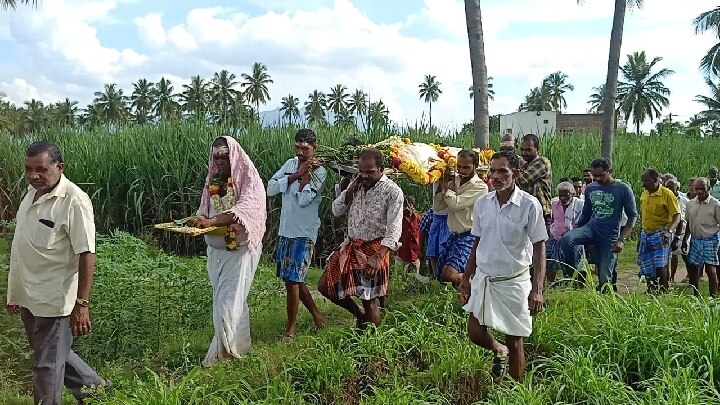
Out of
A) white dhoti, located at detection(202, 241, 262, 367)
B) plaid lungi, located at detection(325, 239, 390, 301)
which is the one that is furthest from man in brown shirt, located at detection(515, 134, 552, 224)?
white dhoti, located at detection(202, 241, 262, 367)

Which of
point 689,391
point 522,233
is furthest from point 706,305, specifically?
point 522,233

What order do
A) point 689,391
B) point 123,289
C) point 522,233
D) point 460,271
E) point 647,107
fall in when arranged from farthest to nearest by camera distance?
point 647,107 → point 460,271 → point 123,289 → point 522,233 → point 689,391

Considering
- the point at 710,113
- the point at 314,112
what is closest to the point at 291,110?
the point at 314,112

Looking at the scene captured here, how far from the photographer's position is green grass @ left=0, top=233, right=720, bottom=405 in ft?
13.1

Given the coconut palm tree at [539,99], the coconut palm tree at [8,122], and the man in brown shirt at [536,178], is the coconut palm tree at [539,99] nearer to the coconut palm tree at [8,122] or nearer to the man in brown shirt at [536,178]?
the coconut palm tree at [8,122]

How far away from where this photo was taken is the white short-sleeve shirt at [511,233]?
4160 millimetres

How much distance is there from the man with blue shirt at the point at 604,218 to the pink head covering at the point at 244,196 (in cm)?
345

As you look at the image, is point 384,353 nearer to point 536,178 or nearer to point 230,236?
point 230,236

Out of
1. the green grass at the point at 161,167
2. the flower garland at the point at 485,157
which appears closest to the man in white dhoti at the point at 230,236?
the flower garland at the point at 485,157

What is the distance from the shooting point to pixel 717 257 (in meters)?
8.07

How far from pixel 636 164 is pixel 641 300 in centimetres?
993

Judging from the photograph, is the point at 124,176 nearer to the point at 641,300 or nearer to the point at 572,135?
the point at 641,300

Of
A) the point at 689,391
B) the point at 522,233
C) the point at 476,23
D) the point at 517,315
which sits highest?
the point at 476,23

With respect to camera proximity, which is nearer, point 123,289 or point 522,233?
point 522,233
